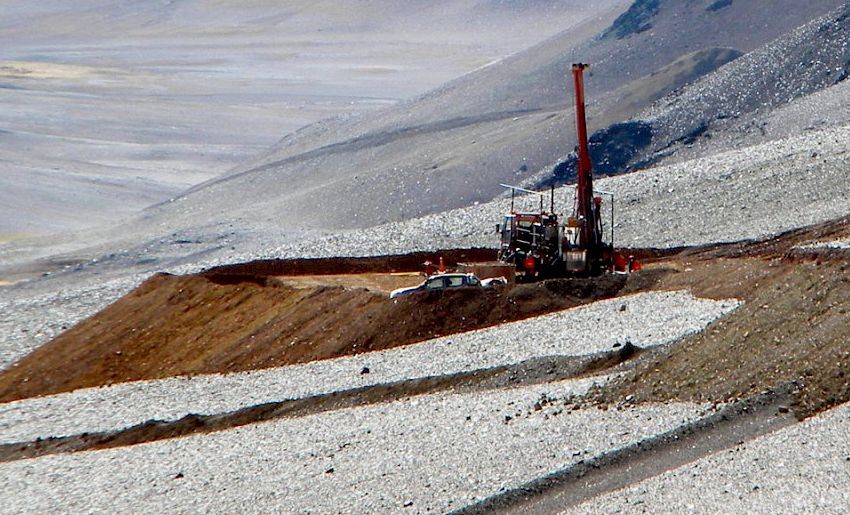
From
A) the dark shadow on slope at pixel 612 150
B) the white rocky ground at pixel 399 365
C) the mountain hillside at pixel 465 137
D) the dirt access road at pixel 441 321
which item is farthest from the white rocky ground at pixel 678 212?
the mountain hillside at pixel 465 137

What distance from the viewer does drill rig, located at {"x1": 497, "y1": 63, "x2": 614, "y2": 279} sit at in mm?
22781

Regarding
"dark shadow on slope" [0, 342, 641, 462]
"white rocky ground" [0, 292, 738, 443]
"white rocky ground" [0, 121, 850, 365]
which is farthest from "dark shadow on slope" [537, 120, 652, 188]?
Answer: "dark shadow on slope" [0, 342, 641, 462]

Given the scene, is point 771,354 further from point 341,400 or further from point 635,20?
point 635,20

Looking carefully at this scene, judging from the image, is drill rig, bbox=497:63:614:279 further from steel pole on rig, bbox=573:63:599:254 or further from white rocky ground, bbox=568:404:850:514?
white rocky ground, bbox=568:404:850:514

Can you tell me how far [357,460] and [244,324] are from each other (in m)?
9.55

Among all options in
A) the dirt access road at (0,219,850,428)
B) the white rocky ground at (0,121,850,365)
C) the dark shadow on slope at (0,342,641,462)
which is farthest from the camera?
the white rocky ground at (0,121,850,365)

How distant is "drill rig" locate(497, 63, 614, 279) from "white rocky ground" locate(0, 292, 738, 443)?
2038 mm

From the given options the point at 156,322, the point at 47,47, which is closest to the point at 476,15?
the point at 47,47

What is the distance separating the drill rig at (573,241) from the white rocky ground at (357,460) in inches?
237

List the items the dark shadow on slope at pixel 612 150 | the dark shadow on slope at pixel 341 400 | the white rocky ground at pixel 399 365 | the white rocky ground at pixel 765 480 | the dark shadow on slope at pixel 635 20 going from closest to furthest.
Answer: the white rocky ground at pixel 765 480 < the dark shadow on slope at pixel 341 400 < the white rocky ground at pixel 399 365 < the dark shadow on slope at pixel 612 150 < the dark shadow on slope at pixel 635 20

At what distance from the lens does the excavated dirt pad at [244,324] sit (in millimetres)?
21297

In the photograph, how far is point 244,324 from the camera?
79.3 feet

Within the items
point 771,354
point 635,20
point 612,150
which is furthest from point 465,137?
point 771,354

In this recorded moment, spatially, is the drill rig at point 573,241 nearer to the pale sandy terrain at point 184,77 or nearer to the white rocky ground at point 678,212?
the white rocky ground at point 678,212
